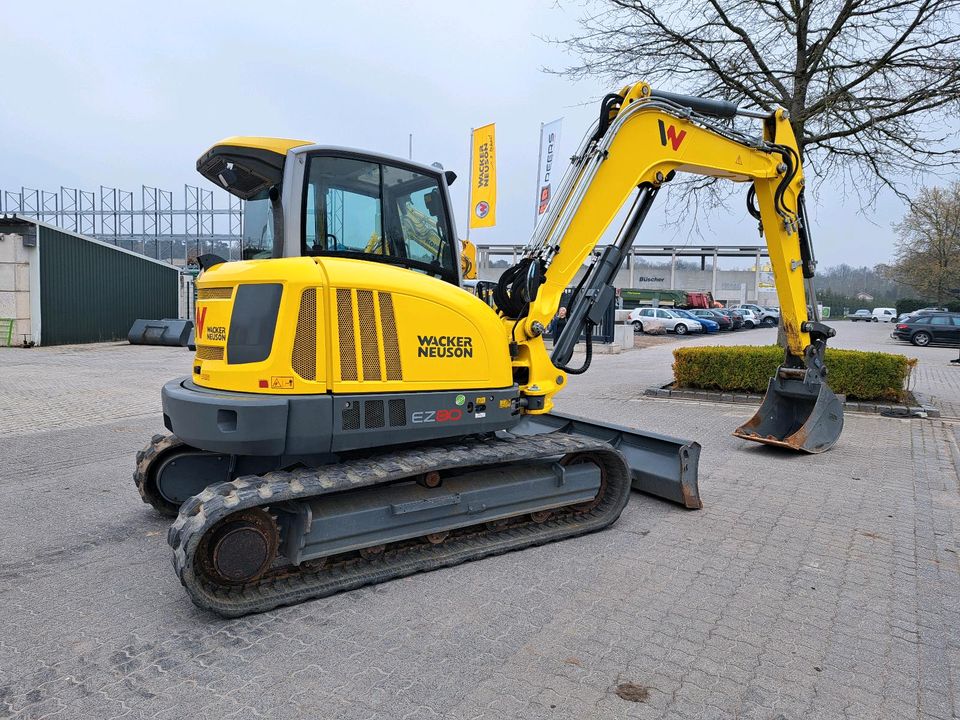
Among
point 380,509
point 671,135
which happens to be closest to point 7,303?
point 380,509

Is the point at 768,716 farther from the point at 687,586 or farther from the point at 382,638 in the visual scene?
the point at 382,638

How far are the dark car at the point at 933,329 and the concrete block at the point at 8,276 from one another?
33.6 meters

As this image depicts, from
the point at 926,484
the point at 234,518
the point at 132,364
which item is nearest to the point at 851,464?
the point at 926,484

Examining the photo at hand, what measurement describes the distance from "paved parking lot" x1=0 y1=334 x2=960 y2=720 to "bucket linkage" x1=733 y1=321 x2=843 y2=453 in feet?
4.37

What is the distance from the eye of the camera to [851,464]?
7.39 m

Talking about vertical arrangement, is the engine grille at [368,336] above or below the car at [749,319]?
below

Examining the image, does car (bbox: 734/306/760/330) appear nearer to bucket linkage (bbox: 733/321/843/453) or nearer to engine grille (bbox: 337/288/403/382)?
bucket linkage (bbox: 733/321/843/453)

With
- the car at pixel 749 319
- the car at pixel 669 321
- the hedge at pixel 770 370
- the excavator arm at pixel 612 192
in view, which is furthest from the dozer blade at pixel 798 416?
the car at pixel 749 319

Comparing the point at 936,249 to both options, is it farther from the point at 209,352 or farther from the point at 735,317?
the point at 209,352

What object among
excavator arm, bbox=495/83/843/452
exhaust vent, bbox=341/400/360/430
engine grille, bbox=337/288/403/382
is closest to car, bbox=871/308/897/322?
excavator arm, bbox=495/83/843/452

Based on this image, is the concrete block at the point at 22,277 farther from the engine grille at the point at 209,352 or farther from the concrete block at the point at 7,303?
the engine grille at the point at 209,352

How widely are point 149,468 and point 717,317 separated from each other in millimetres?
38505

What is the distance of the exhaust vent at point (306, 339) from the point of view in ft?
13.0

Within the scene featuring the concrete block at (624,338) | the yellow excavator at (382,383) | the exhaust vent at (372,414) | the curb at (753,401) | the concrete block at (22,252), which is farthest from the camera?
the concrete block at (624,338)
